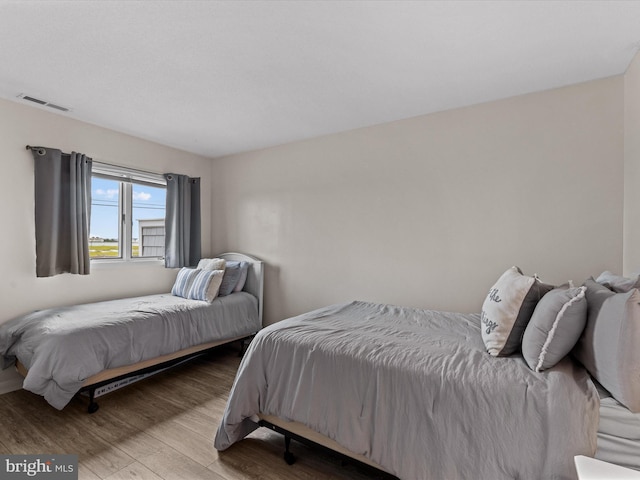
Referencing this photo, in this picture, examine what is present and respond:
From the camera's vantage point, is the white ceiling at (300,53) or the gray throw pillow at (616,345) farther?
the white ceiling at (300,53)

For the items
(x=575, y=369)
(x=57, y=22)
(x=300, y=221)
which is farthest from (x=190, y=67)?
(x=575, y=369)

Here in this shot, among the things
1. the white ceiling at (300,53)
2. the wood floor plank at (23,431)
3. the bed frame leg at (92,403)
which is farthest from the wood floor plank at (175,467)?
the white ceiling at (300,53)

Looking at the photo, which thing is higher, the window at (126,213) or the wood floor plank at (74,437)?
the window at (126,213)

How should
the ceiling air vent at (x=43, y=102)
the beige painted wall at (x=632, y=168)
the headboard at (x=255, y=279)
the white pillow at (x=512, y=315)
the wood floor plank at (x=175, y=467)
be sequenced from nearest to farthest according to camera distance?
the white pillow at (x=512, y=315) → the wood floor plank at (x=175, y=467) → the beige painted wall at (x=632, y=168) → the ceiling air vent at (x=43, y=102) → the headboard at (x=255, y=279)

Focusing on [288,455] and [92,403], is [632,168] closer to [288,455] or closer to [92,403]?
[288,455]

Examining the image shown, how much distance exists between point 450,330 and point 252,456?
1449 millimetres

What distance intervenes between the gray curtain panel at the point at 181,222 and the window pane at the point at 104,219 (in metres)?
0.52

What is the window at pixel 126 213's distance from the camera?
3334mm

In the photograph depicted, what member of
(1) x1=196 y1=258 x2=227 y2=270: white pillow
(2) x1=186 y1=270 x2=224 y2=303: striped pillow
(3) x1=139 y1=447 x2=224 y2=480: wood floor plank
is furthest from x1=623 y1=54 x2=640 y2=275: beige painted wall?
(1) x1=196 y1=258 x2=227 y2=270: white pillow

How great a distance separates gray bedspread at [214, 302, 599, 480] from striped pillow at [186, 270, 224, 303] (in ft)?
4.94

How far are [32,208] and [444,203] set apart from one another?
143 inches

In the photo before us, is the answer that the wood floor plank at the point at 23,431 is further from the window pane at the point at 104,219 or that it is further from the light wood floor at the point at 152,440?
the window pane at the point at 104,219

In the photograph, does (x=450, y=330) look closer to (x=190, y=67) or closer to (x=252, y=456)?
(x=252, y=456)

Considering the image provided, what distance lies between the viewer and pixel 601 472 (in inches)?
36.4
